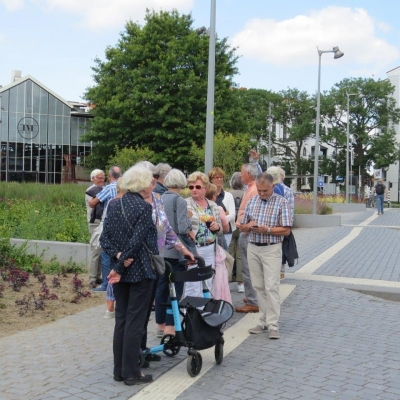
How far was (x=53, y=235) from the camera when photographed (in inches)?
516

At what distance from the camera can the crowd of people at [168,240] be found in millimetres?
5258

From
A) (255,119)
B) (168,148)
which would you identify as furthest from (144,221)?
(255,119)

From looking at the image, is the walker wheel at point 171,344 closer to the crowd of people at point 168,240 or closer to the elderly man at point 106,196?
the crowd of people at point 168,240

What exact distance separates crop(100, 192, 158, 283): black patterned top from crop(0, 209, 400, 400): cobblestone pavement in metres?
0.97

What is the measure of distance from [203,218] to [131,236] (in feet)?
6.67

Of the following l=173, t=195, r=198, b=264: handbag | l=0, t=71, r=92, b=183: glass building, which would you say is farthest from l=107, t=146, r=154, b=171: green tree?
l=173, t=195, r=198, b=264: handbag

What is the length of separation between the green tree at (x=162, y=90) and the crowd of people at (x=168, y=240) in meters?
33.5

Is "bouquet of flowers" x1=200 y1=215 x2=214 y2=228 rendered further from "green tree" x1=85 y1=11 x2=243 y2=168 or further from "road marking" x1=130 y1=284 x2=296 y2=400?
"green tree" x1=85 y1=11 x2=243 y2=168

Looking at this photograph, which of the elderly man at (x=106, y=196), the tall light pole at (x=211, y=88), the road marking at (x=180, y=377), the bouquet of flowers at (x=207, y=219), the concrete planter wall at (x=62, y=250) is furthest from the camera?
the tall light pole at (x=211, y=88)

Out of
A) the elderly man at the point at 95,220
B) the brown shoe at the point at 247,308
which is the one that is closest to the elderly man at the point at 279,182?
the brown shoe at the point at 247,308

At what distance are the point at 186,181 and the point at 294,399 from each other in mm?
2670

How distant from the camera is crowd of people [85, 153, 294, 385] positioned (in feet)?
17.3

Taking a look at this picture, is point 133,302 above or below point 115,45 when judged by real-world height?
below

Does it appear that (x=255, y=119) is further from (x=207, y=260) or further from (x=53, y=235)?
(x=207, y=260)
